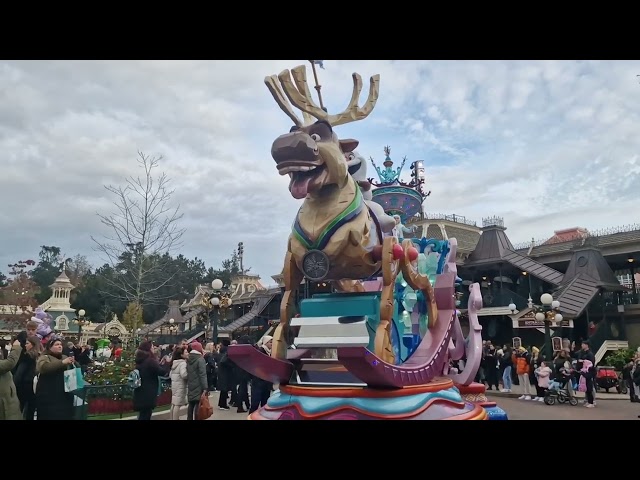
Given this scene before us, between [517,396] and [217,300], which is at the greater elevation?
[217,300]

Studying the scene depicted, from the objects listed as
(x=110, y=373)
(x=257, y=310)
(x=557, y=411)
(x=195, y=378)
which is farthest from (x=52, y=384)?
(x=257, y=310)

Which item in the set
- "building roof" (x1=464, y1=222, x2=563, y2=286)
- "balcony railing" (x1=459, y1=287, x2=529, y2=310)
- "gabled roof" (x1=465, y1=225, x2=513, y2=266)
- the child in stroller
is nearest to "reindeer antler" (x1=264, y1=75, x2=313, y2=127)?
the child in stroller

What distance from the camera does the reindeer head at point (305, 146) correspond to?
18.5 ft

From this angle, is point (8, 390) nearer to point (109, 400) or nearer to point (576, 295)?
point (109, 400)

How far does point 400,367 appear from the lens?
18.1 feet

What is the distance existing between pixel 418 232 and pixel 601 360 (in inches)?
473

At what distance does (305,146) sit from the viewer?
5.61 meters

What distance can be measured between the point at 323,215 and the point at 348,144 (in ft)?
Result: 3.81

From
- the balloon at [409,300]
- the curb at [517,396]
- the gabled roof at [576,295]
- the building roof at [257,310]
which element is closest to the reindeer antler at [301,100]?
the balloon at [409,300]

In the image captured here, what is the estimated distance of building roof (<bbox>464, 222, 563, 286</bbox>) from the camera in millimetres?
23391

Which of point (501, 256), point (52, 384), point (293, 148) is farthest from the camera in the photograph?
point (501, 256)

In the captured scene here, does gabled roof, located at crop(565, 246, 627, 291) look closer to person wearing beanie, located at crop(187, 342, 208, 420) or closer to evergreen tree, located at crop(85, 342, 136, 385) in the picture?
evergreen tree, located at crop(85, 342, 136, 385)

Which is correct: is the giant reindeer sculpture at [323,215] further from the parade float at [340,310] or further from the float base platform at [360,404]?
the float base platform at [360,404]

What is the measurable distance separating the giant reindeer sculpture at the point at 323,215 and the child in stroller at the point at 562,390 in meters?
7.42
